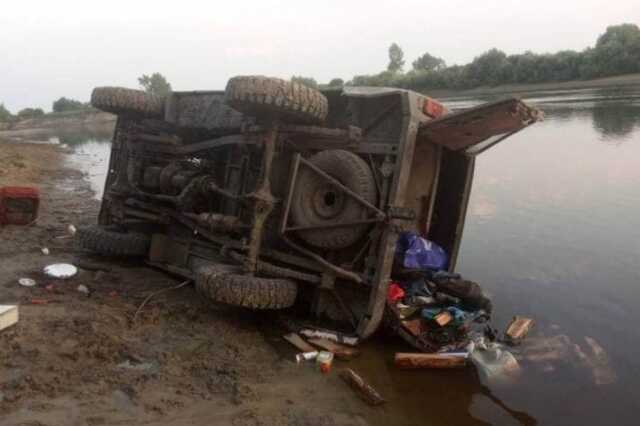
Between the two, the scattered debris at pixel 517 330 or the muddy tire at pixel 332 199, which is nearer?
the muddy tire at pixel 332 199

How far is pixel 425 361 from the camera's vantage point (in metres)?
4.42

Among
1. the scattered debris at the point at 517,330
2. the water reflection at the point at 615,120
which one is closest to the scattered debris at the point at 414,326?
Answer: the scattered debris at the point at 517,330

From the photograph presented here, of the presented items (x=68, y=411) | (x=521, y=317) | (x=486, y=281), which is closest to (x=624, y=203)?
(x=486, y=281)

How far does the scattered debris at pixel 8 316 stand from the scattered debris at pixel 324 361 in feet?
7.76

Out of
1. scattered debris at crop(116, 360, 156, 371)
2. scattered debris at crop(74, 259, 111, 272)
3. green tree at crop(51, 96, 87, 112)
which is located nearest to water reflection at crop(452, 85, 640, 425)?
scattered debris at crop(116, 360, 156, 371)

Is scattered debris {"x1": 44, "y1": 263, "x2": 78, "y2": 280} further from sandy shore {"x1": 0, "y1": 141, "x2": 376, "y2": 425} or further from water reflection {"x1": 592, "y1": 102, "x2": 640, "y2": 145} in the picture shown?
water reflection {"x1": 592, "y1": 102, "x2": 640, "y2": 145}

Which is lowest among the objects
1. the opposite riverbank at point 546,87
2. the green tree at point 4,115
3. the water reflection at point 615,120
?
the green tree at point 4,115

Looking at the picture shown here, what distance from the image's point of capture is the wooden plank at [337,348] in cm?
443

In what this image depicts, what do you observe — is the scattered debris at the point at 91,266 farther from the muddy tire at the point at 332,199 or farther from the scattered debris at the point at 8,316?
the muddy tire at the point at 332,199

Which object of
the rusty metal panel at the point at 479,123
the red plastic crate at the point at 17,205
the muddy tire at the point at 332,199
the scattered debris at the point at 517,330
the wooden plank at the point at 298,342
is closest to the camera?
the rusty metal panel at the point at 479,123

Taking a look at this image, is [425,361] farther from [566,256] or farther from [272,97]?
[566,256]

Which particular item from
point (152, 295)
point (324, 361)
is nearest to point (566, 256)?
point (324, 361)

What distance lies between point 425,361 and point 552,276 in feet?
12.4

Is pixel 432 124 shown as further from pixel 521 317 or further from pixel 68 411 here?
pixel 68 411
